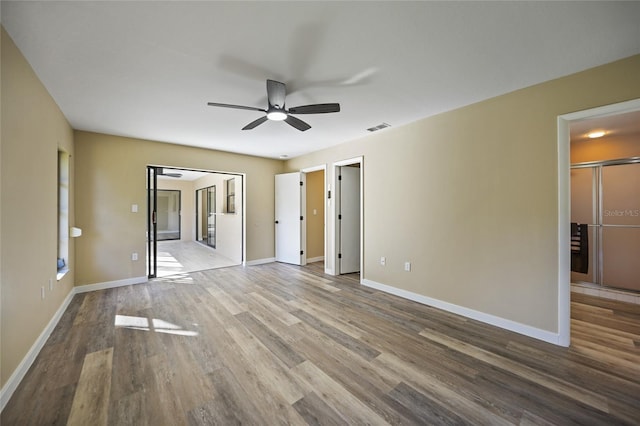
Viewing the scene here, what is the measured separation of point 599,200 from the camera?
12.8 feet

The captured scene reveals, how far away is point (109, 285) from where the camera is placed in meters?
4.10

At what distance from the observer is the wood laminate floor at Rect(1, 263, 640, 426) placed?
159 cm

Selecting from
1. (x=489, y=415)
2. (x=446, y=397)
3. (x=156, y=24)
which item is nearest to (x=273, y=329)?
(x=446, y=397)

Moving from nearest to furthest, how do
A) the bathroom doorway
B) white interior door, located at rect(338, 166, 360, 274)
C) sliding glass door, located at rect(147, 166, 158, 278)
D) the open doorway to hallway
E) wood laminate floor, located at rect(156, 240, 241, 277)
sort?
the bathroom doorway → sliding glass door, located at rect(147, 166, 158, 278) → the open doorway to hallway → white interior door, located at rect(338, 166, 360, 274) → wood laminate floor, located at rect(156, 240, 241, 277)

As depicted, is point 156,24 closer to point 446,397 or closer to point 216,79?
point 216,79

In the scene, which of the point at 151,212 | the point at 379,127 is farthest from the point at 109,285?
the point at 379,127

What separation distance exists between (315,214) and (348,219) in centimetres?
132

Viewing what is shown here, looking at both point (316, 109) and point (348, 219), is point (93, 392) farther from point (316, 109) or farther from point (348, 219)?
point (348, 219)

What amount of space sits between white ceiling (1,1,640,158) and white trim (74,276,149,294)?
258cm

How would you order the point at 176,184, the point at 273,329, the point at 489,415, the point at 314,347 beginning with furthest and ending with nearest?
the point at 176,184
the point at 273,329
the point at 314,347
the point at 489,415

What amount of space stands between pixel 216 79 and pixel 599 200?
5.55m

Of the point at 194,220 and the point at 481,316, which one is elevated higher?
the point at 194,220

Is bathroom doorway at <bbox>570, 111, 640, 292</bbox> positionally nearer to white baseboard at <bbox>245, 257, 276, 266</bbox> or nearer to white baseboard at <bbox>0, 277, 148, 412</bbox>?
white baseboard at <bbox>245, 257, 276, 266</bbox>

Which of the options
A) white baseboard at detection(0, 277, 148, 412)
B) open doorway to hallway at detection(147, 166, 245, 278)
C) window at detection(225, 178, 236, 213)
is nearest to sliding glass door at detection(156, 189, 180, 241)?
open doorway to hallway at detection(147, 166, 245, 278)
